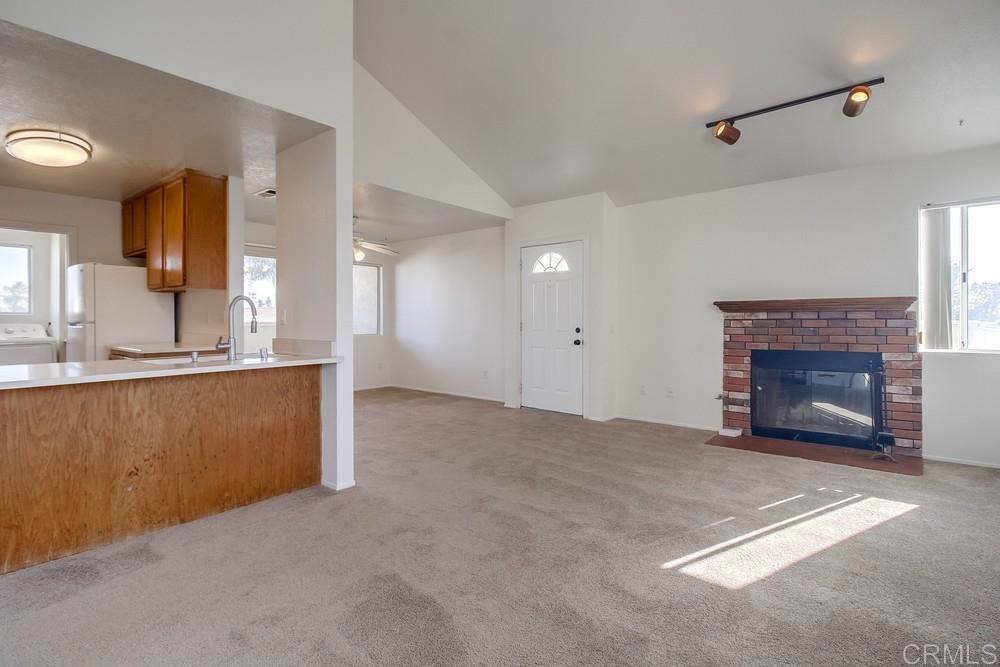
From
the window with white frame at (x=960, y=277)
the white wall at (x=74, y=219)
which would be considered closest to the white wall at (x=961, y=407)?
the window with white frame at (x=960, y=277)

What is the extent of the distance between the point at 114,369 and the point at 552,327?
4.33 meters

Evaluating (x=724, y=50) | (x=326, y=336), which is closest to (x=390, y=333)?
(x=326, y=336)

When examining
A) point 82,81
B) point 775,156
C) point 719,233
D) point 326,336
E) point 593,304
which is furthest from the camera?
point 593,304

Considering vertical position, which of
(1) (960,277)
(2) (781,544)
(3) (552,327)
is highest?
(1) (960,277)

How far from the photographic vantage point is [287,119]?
3043 millimetres

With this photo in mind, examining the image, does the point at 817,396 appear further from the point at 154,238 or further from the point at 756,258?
the point at 154,238

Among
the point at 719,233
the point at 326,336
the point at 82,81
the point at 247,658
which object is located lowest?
the point at 247,658

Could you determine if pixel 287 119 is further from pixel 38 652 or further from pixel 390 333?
pixel 390 333

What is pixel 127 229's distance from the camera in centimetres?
505

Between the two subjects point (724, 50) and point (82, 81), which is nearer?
point (82, 81)

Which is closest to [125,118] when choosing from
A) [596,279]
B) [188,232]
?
[188,232]

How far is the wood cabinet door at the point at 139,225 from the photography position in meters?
4.77

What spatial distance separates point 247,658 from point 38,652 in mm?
733

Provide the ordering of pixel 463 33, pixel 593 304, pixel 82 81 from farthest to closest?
pixel 593 304
pixel 463 33
pixel 82 81
